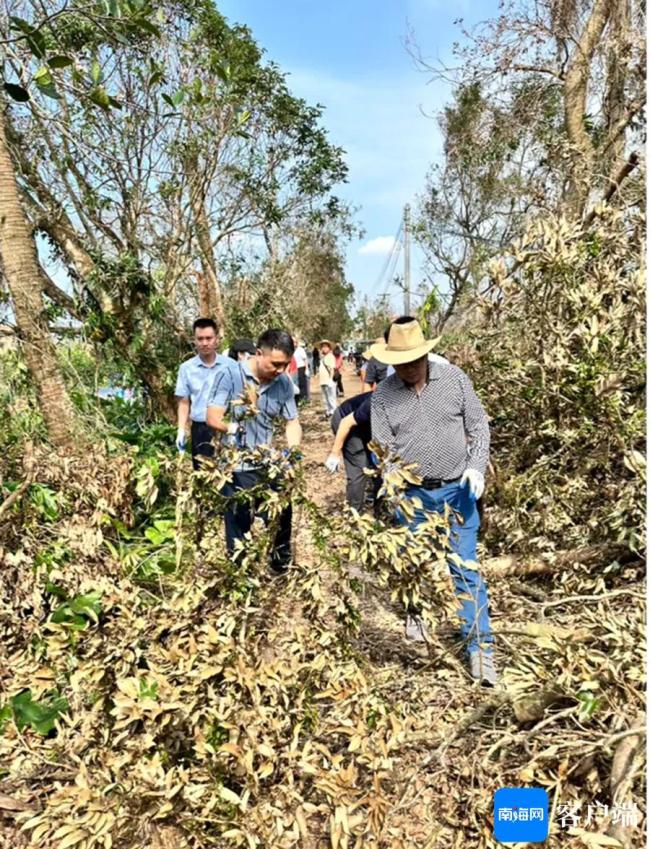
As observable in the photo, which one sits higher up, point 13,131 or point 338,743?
point 13,131

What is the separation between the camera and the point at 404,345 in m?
2.88

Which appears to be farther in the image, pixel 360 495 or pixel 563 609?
pixel 360 495

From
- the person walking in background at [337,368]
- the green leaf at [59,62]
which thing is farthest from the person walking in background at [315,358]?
the green leaf at [59,62]

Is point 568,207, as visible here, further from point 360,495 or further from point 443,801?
point 443,801

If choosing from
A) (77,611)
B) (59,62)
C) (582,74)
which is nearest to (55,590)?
(77,611)

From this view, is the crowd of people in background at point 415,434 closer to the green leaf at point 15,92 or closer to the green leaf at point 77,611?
the green leaf at point 77,611

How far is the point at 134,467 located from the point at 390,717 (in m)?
2.43

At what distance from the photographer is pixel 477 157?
46.4ft

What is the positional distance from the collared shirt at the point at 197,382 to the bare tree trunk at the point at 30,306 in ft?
2.69

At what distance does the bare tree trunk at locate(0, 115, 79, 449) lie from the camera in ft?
13.2

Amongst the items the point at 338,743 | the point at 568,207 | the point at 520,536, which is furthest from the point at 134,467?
the point at 568,207

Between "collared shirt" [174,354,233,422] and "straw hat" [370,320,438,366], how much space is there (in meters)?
1.98

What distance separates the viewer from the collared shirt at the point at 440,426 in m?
2.85

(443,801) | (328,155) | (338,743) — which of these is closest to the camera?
(443,801)
